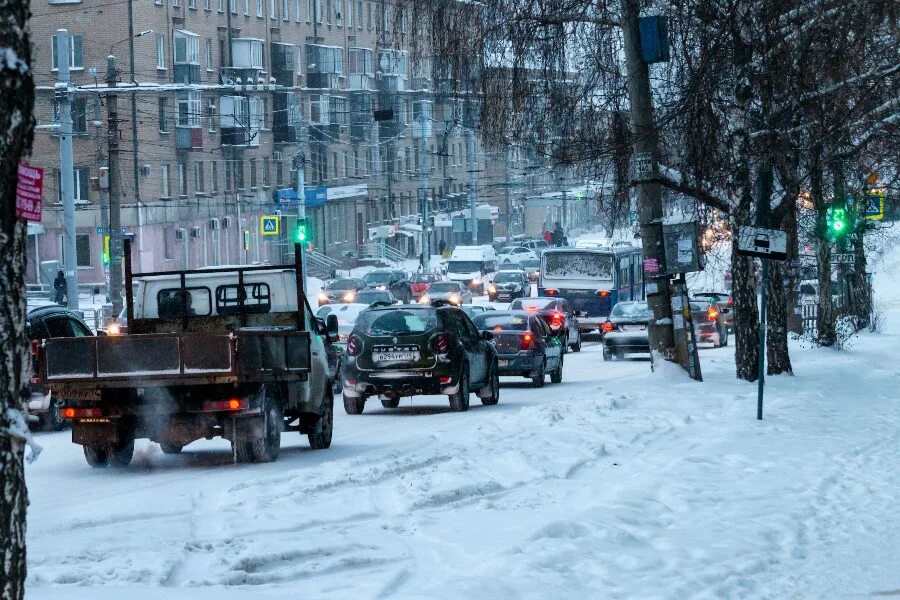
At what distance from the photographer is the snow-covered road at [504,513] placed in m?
8.77

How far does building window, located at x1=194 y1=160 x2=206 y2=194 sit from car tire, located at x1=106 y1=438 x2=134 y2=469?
61881 mm

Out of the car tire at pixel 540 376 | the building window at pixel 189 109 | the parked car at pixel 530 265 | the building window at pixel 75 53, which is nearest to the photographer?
the car tire at pixel 540 376

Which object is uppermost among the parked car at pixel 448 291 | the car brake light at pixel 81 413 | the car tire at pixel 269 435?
the parked car at pixel 448 291

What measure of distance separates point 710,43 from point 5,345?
586 inches

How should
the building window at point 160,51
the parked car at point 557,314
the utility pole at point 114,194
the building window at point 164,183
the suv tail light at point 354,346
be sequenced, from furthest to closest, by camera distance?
the building window at point 164,183 < the building window at point 160,51 < the parked car at point 557,314 < the utility pole at point 114,194 < the suv tail light at point 354,346

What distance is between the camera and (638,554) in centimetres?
964

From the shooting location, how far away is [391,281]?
7331cm

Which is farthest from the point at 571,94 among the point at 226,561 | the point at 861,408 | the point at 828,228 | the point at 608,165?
the point at 226,561

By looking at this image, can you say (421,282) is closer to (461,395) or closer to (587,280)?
(587,280)

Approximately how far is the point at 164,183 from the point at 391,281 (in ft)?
38.0

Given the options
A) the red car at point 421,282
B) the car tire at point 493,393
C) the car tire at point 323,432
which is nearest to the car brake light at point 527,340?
the car tire at point 493,393

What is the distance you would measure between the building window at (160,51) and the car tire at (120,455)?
2302 inches

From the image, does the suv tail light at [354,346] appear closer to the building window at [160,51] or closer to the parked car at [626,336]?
the parked car at [626,336]

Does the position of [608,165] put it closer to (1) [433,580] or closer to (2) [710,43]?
(2) [710,43]
